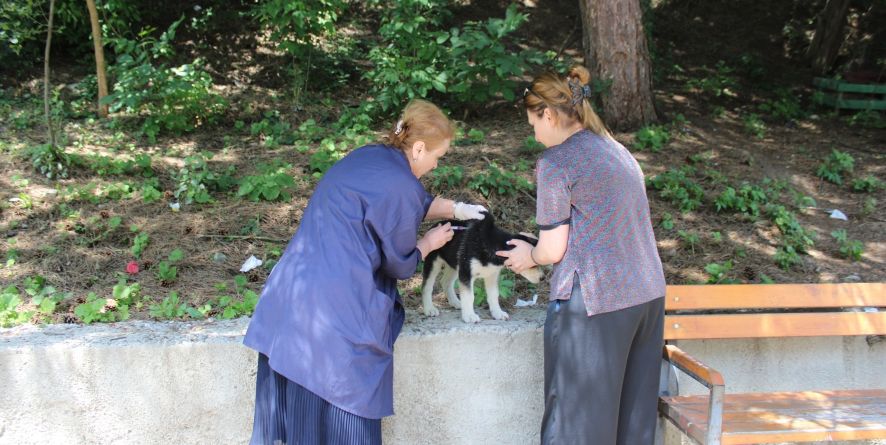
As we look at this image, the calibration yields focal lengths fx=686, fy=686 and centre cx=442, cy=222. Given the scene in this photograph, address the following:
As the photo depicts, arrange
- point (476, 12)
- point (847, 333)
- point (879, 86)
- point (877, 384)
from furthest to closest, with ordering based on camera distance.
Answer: point (476, 12) < point (879, 86) < point (877, 384) < point (847, 333)

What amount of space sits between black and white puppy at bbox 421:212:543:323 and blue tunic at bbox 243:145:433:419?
23.3 inches

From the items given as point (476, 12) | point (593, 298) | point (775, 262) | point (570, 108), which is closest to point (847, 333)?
point (775, 262)

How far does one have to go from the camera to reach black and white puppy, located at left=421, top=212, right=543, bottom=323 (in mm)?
3502

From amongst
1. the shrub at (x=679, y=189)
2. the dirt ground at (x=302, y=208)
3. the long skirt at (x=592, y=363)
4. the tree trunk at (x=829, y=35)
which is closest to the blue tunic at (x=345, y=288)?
the long skirt at (x=592, y=363)

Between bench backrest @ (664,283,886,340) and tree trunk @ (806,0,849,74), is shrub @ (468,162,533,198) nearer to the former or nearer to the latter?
bench backrest @ (664,283,886,340)

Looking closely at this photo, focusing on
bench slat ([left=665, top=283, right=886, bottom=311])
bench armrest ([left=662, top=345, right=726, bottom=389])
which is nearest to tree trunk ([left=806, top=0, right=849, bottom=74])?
bench slat ([left=665, top=283, right=886, bottom=311])

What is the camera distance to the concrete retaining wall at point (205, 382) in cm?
347

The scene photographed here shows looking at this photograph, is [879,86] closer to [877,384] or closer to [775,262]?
[775,262]

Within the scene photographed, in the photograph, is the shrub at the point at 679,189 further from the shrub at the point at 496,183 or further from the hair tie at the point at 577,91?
the hair tie at the point at 577,91

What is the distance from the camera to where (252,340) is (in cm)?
297

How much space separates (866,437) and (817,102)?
7736mm

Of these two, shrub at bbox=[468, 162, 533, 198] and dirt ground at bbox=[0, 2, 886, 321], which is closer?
dirt ground at bbox=[0, 2, 886, 321]

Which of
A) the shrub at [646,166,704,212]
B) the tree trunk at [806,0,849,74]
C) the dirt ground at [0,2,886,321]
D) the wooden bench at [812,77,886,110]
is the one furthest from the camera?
the tree trunk at [806,0,849,74]

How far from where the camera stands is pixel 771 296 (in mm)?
3889
